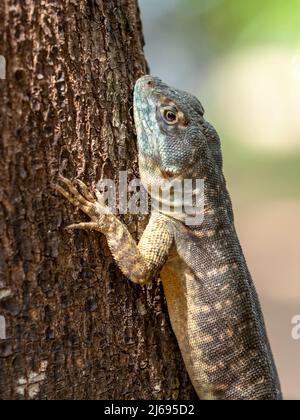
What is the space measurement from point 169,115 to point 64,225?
3.88 feet

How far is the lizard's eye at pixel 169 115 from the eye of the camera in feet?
12.7

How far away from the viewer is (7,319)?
→ 2910mm

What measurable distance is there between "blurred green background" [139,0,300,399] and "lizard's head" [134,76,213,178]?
5.83m

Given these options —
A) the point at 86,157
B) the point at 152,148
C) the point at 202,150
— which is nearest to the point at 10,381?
the point at 86,157

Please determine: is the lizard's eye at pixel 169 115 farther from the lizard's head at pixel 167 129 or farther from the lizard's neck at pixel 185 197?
the lizard's neck at pixel 185 197

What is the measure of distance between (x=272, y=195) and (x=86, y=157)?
9.84m

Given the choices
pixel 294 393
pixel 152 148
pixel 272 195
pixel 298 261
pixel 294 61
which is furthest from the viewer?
pixel 272 195

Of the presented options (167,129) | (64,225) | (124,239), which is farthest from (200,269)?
(64,225)

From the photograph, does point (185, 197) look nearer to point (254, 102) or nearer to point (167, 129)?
point (167, 129)

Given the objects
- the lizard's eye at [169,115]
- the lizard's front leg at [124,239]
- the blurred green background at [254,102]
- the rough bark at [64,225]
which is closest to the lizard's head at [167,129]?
the lizard's eye at [169,115]

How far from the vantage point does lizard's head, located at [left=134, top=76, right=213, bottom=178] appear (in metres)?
3.68

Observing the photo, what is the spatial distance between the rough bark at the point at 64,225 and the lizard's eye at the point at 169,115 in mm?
449

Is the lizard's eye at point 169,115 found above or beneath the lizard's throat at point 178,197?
above

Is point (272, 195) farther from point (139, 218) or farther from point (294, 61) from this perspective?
point (139, 218)
